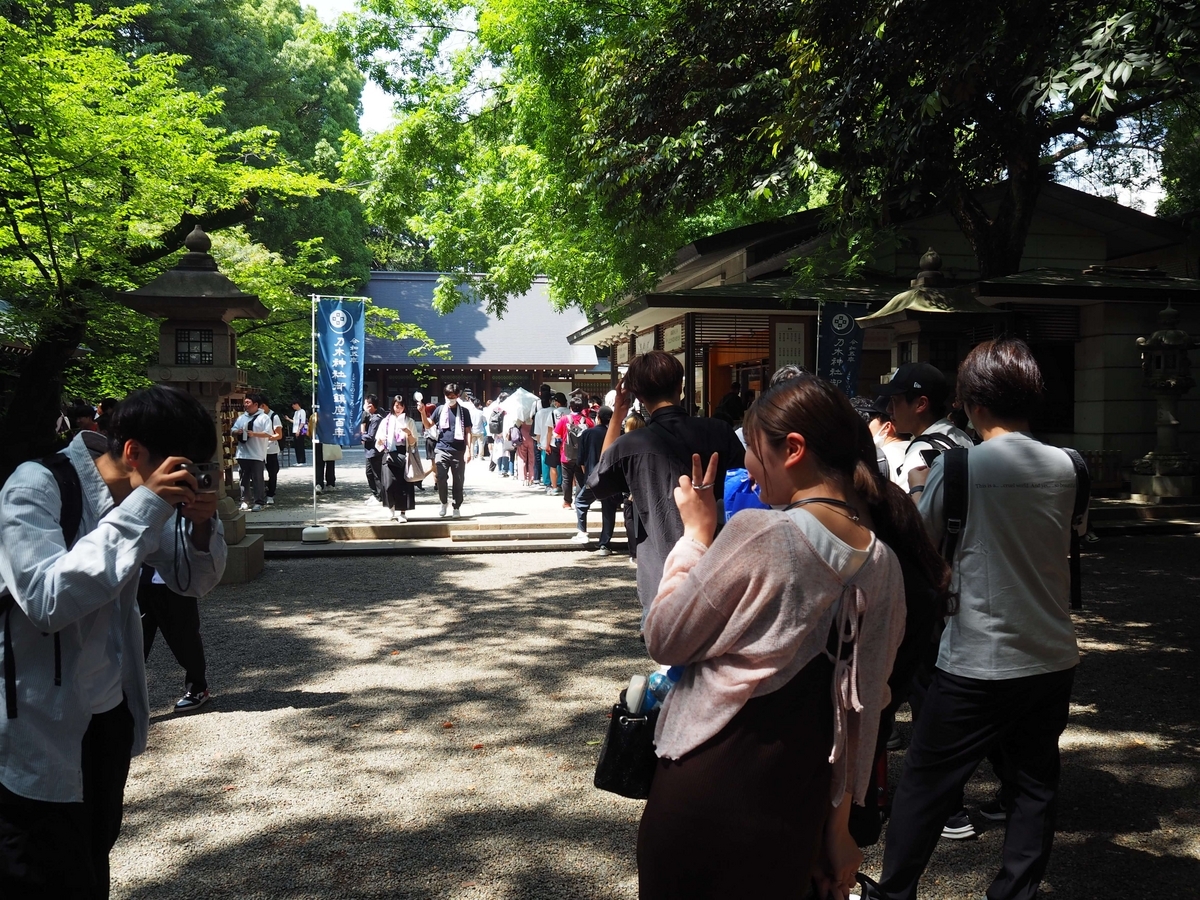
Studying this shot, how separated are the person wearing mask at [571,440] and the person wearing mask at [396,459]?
2.39 meters

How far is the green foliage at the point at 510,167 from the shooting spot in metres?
13.7

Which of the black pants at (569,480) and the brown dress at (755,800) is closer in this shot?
the brown dress at (755,800)

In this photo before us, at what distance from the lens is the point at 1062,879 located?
3344 mm

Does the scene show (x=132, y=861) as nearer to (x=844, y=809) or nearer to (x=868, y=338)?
(x=844, y=809)

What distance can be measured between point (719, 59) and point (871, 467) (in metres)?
9.24

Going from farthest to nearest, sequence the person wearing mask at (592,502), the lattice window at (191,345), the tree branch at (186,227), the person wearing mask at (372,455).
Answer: the person wearing mask at (372,455) → the tree branch at (186,227) → the person wearing mask at (592,502) → the lattice window at (191,345)

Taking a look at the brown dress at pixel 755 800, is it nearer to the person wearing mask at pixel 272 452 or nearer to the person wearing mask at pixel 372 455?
the person wearing mask at pixel 372 455

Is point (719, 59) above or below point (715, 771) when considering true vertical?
above

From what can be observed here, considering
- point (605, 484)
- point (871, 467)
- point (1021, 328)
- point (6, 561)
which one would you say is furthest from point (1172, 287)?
point (6, 561)

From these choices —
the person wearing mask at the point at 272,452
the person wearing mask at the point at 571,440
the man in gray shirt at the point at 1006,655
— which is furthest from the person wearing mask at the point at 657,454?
the person wearing mask at the point at 272,452

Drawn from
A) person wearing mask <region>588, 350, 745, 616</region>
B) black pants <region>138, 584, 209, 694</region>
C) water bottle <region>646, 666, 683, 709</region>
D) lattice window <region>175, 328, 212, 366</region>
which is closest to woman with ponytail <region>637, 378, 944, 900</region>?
water bottle <region>646, 666, 683, 709</region>

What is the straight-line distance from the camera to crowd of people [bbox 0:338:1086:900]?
1.75 m

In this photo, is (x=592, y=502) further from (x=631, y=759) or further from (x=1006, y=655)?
(x=631, y=759)

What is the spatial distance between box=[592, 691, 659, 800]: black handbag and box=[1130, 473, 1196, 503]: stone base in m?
14.2
